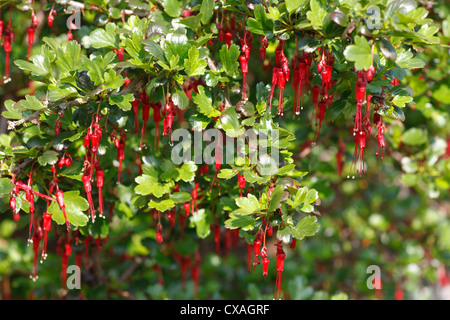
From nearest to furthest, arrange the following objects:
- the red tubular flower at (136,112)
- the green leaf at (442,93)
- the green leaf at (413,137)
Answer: the red tubular flower at (136,112) < the green leaf at (442,93) < the green leaf at (413,137)

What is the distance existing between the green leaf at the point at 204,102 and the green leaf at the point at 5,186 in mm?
572

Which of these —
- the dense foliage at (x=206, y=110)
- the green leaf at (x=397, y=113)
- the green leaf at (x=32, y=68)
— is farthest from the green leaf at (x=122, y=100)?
the green leaf at (x=397, y=113)

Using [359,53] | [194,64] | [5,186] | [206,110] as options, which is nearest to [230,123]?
[206,110]

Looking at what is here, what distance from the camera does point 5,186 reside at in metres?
1.29

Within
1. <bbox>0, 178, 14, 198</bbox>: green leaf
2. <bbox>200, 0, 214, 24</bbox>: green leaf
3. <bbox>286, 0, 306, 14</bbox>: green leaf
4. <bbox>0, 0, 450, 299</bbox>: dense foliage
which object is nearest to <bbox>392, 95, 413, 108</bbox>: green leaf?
<bbox>0, 0, 450, 299</bbox>: dense foliage

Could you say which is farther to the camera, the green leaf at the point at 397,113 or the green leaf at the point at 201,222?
the green leaf at the point at 201,222

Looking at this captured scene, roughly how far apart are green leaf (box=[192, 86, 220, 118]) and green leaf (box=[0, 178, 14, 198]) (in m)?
0.57

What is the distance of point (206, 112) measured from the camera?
53.7 inches

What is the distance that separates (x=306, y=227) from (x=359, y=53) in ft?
1.56

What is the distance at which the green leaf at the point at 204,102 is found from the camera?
53.3 inches

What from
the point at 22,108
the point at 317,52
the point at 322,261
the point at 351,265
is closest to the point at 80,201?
the point at 22,108

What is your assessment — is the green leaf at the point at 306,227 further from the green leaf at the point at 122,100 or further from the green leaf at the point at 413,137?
the green leaf at the point at 413,137
